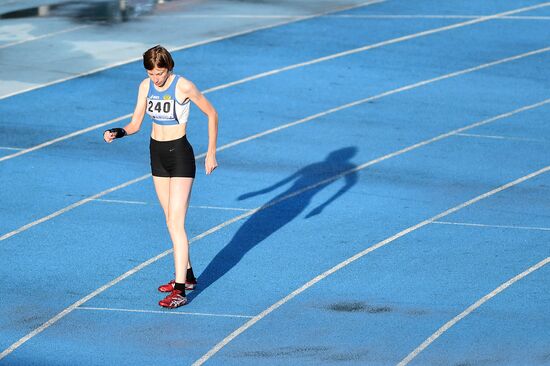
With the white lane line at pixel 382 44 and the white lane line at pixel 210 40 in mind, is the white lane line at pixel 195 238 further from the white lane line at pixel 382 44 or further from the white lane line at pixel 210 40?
the white lane line at pixel 210 40

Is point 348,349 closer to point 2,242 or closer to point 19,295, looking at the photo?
point 19,295

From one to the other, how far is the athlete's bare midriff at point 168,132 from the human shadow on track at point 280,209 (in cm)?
140

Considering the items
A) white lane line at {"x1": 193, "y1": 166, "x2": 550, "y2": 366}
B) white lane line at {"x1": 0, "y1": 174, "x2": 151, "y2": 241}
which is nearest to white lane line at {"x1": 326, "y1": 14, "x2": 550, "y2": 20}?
white lane line at {"x1": 193, "y1": 166, "x2": 550, "y2": 366}

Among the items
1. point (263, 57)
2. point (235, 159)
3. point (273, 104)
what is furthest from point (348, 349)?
point (263, 57)

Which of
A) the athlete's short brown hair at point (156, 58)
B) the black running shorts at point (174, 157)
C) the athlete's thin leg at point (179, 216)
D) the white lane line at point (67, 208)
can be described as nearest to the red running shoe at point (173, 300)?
the athlete's thin leg at point (179, 216)

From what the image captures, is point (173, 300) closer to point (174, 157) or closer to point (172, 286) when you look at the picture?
point (172, 286)

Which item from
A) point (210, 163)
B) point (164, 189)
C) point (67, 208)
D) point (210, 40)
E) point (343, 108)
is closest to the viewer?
point (210, 163)

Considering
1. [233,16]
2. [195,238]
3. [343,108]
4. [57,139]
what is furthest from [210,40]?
[195,238]

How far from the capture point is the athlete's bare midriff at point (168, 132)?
33.5ft

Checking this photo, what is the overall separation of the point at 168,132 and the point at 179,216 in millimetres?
700

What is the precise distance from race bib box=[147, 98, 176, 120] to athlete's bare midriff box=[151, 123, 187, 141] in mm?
105

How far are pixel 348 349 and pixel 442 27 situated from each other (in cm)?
1249

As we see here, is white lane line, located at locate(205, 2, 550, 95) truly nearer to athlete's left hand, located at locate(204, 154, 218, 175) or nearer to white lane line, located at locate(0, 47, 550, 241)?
white lane line, located at locate(0, 47, 550, 241)

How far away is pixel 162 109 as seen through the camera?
10.1 m
